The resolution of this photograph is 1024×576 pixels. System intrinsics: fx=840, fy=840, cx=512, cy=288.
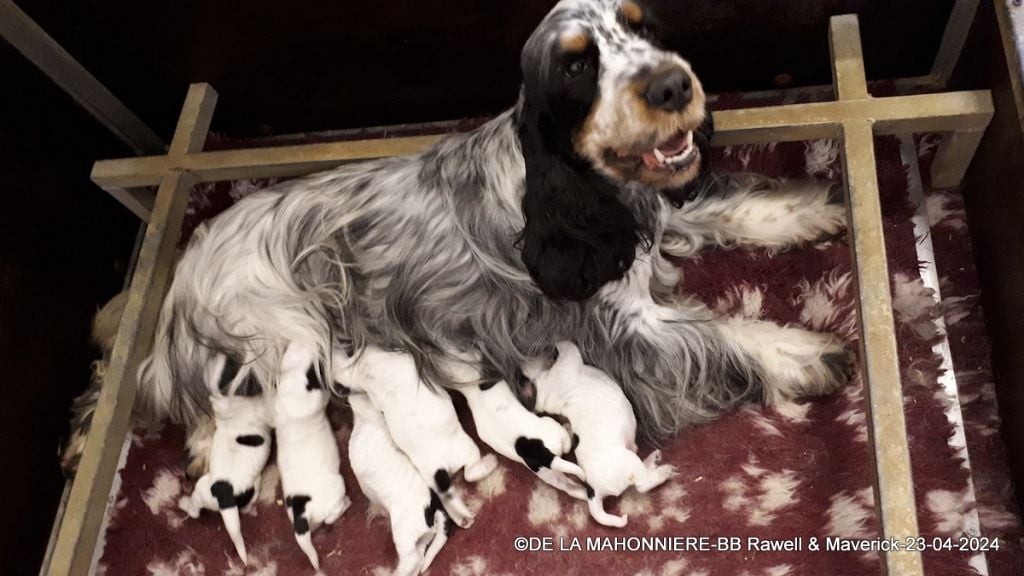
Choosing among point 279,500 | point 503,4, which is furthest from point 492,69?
point 279,500

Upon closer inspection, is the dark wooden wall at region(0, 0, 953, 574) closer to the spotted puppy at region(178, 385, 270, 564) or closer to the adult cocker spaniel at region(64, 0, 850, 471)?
the adult cocker spaniel at region(64, 0, 850, 471)

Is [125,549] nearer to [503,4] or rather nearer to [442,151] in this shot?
[442,151]

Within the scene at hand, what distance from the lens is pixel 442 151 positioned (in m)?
2.03

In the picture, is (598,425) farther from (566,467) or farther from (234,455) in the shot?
(234,455)

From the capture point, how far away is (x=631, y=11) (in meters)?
1.65

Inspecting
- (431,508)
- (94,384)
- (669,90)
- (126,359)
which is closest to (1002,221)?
(669,90)

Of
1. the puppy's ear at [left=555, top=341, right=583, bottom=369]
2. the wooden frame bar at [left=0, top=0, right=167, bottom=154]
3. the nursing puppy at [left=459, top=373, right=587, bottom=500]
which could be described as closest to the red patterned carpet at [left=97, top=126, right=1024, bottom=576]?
the nursing puppy at [left=459, top=373, right=587, bottom=500]

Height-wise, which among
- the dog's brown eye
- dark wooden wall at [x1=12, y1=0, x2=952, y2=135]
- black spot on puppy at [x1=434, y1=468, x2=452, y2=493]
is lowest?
black spot on puppy at [x1=434, y1=468, x2=452, y2=493]

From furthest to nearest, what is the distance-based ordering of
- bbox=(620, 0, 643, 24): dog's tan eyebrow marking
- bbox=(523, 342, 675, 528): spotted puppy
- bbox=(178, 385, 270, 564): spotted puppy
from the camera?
1. bbox=(178, 385, 270, 564): spotted puppy
2. bbox=(523, 342, 675, 528): spotted puppy
3. bbox=(620, 0, 643, 24): dog's tan eyebrow marking

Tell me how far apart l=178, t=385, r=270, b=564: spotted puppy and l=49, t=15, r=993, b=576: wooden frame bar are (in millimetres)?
276

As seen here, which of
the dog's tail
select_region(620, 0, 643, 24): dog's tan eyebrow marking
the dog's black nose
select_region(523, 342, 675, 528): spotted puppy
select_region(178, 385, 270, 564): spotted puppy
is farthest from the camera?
the dog's tail

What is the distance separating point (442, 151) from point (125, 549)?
133 cm

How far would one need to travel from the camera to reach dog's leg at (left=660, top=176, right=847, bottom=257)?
220 cm

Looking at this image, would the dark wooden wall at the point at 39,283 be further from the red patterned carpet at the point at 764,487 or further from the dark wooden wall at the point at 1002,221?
the dark wooden wall at the point at 1002,221
